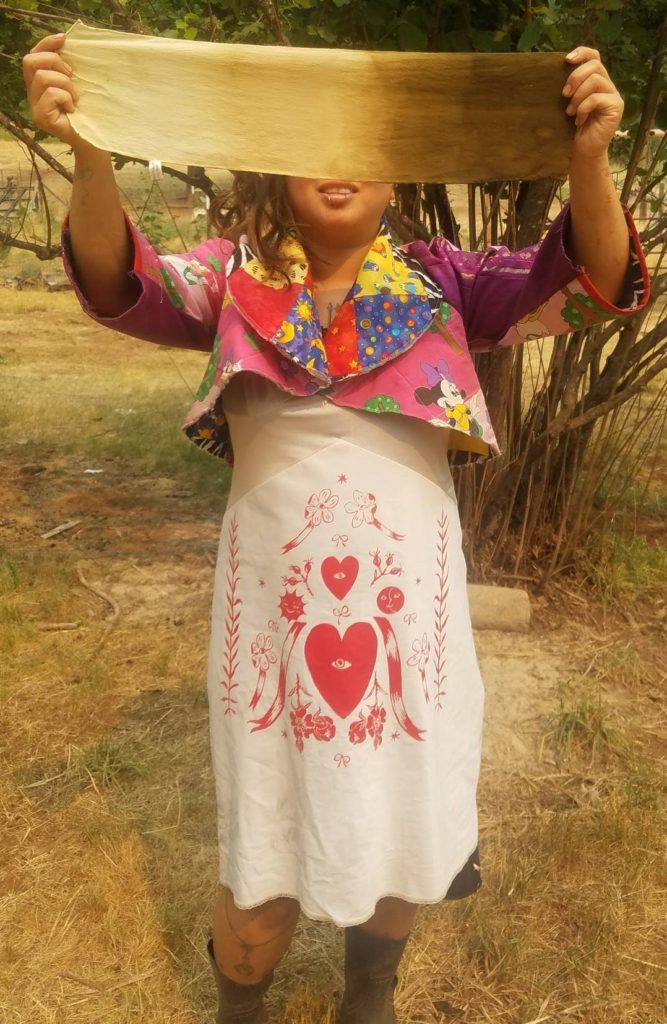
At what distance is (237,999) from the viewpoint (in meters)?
1.57

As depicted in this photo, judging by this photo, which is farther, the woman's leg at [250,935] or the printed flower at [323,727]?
the woman's leg at [250,935]

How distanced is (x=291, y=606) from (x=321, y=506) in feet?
0.48

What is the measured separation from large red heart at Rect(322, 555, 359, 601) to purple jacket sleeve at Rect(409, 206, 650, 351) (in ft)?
1.33

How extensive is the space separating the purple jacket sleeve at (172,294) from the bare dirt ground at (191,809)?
132 cm

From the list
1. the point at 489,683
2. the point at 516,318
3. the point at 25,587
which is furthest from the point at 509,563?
the point at 516,318

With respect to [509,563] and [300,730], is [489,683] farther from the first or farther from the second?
[300,730]

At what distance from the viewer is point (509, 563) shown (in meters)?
3.51

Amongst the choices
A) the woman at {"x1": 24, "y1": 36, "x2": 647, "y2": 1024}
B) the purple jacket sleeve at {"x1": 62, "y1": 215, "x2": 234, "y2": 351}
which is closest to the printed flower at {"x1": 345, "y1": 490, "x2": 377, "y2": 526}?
the woman at {"x1": 24, "y1": 36, "x2": 647, "y2": 1024}

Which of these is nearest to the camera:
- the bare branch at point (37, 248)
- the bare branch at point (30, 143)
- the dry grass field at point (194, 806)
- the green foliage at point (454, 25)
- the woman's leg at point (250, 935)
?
the woman's leg at point (250, 935)

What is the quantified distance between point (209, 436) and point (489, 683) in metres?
1.79

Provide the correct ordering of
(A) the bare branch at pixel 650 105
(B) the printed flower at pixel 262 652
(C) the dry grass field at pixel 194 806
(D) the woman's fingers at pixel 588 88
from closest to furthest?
(D) the woman's fingers at pixel 588 88
(B) the printed flower at pixel 262 652
(C) the dry grass field at pixel 194 806
(A) the bare branch at pixel 650 105

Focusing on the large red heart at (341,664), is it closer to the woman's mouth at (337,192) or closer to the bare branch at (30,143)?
the woman's mouth at (337,192)

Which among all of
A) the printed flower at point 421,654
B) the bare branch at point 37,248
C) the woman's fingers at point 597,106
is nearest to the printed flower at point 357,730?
the printed flower at point 421,654

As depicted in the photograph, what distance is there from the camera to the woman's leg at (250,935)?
4.81ft
